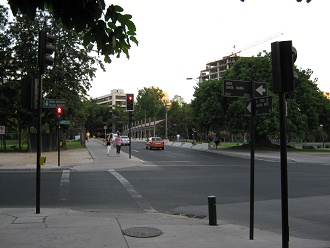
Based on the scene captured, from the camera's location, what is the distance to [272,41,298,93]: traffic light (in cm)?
435

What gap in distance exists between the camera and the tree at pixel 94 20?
3832 millimetres

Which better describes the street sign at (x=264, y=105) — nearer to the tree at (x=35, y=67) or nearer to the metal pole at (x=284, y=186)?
the metal pole at (x=284, y=186)

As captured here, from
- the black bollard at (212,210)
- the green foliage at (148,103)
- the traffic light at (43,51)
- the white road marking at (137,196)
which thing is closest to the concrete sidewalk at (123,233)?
the black bollard at (212,210)

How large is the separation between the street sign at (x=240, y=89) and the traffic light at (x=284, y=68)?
65.8 inches

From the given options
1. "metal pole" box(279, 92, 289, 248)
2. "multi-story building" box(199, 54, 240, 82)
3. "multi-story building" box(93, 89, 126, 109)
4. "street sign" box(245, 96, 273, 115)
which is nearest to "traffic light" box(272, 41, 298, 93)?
"metal pole" box(279, 92, 289, 248)

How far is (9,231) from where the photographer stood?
239 inches

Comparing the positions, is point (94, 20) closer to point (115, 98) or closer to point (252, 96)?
point (252, 96)

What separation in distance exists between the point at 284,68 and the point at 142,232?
12.1 ft

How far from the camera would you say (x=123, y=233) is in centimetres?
605

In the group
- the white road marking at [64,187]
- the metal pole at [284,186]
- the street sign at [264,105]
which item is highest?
the street sign at [264,105]

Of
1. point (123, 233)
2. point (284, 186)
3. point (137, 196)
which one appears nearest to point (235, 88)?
point (284, 186)

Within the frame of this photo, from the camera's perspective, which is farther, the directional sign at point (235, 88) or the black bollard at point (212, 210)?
the black bollard at point (212, 210)

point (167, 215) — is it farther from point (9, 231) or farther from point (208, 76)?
point (208, 76)

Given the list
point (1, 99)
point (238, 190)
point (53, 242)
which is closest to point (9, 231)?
point (53, 242)
